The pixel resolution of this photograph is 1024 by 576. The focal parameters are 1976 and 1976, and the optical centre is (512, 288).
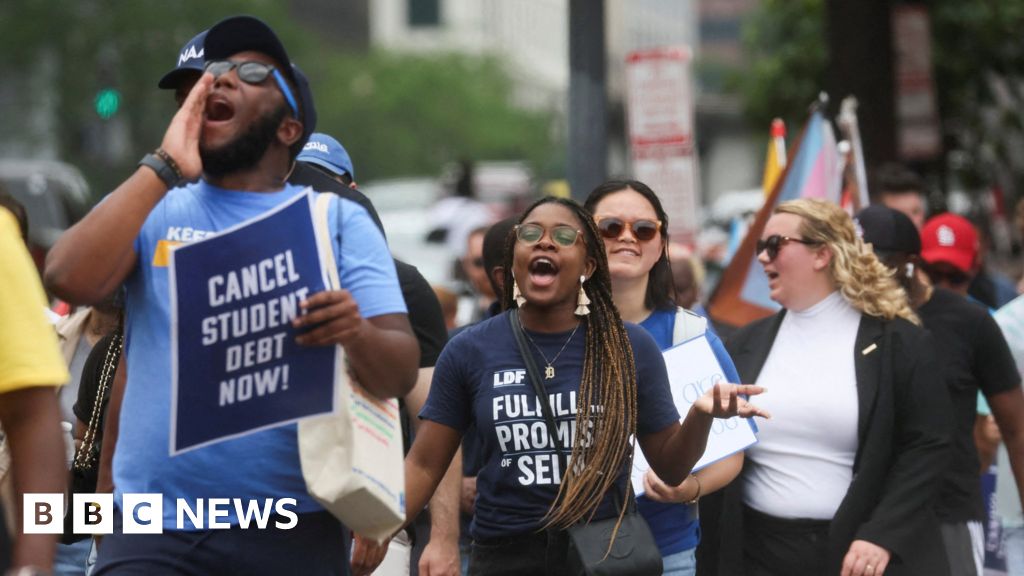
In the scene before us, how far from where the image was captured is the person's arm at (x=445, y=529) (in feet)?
18.9

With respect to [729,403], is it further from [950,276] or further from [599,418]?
[950,276]

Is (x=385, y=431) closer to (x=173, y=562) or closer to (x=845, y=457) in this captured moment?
(x=173, y=562)

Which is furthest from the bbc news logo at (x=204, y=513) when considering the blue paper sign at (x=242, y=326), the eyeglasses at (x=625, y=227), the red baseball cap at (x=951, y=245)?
the red baseball cap at (x=951, y=245)

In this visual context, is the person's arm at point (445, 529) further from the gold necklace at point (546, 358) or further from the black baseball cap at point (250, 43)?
the black baseball cap at point (250, 43)

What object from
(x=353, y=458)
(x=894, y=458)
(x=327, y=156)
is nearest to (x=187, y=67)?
(x=327, y=156)

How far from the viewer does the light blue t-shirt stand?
4.20m

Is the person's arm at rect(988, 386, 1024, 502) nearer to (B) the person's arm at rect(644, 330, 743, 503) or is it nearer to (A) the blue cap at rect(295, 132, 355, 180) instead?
(B) the person's arm at rect(644, 330, 743, 503)

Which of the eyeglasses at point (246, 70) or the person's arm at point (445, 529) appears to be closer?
the eyeglasses at point (246, 70)

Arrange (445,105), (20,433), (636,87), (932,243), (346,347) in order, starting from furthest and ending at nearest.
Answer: (445,105), (636,87), (932,243), (346,347), (20,433)

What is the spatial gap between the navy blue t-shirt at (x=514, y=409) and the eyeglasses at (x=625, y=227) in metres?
0.94

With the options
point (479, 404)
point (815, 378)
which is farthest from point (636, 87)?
point (479, 404)

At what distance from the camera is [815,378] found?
6.49 m

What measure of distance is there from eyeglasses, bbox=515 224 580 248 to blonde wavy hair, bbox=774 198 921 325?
4.94ft

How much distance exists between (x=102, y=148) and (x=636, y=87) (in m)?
15.1
